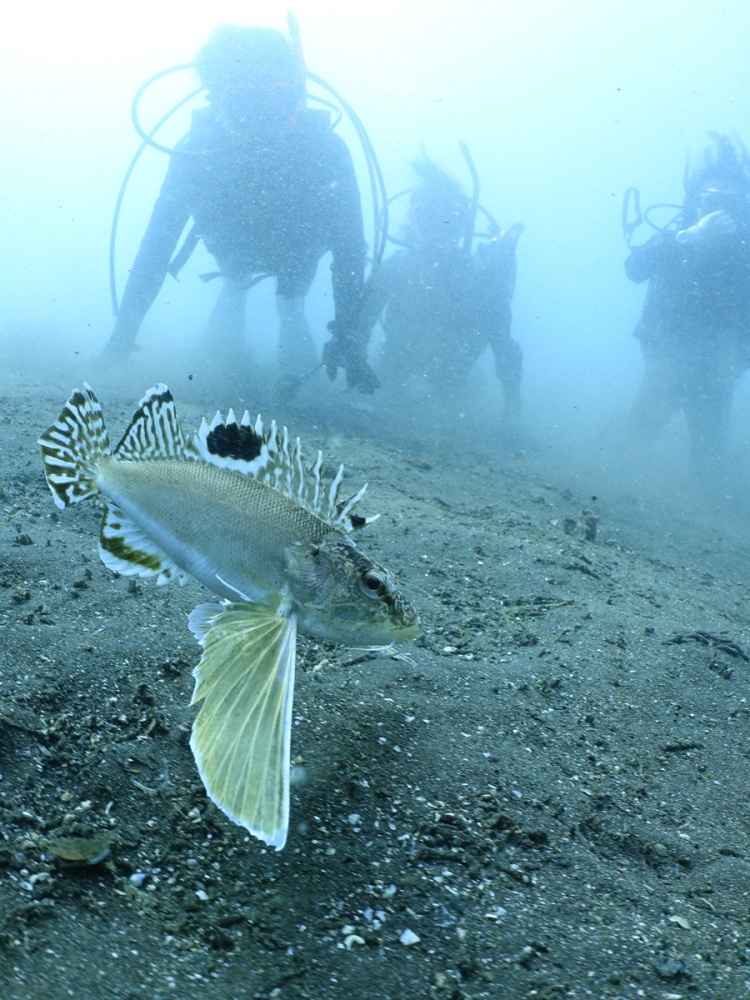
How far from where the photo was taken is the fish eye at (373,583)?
1.77m

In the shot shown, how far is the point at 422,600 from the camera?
12.4ft

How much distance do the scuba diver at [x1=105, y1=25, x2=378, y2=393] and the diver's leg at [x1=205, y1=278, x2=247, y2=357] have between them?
4.53m

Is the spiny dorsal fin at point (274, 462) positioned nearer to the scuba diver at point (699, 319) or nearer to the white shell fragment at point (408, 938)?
the white shell fragment at point (408, 938)

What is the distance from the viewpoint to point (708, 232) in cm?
1622

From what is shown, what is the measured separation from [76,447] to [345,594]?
117 centimetres

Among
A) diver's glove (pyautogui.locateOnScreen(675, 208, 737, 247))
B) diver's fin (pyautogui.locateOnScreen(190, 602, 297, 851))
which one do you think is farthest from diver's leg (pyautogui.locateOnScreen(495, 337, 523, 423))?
diver's fin (pyautogui.locateOnScreen(190, 602, 297, 851))

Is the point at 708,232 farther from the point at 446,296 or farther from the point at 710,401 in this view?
the point at 446,296

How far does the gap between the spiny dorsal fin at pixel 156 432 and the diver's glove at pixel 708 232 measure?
17.5 meters

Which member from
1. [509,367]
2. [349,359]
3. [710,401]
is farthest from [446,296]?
[710,401]

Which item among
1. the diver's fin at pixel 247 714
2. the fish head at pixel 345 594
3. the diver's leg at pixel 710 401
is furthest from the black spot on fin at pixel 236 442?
the diver's leg at pixel 710 401

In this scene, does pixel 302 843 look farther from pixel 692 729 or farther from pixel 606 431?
pixel 606 431

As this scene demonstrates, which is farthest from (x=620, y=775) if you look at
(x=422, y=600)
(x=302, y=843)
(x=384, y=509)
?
(x=384, y=509)

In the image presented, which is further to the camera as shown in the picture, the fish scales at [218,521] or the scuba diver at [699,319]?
the scuba diver at [699,319]

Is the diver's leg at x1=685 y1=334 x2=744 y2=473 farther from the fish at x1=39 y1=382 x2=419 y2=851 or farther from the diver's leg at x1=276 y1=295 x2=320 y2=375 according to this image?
the fish at x1=39 y1=382 x2=419 y2=851
